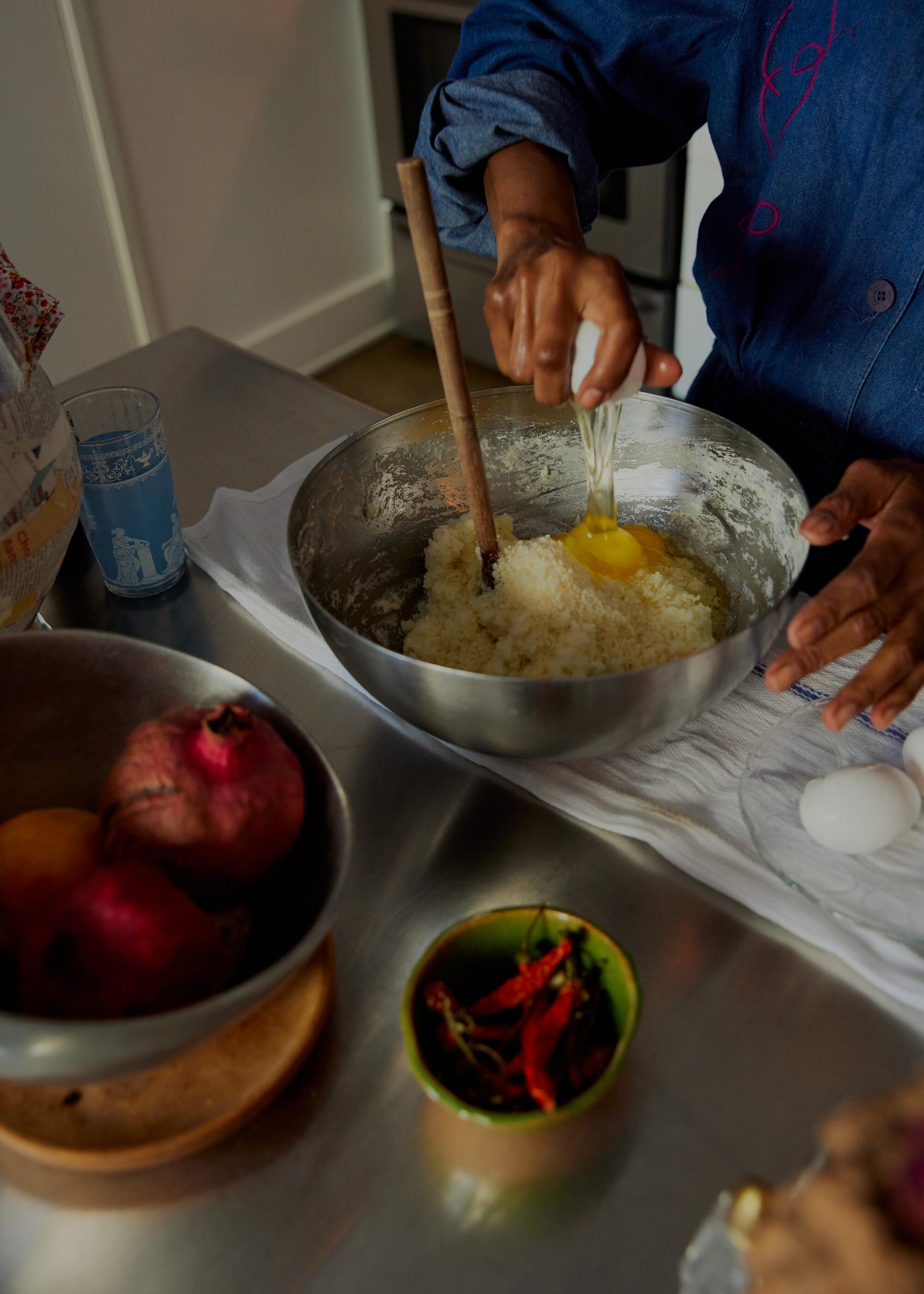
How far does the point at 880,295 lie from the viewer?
854 mm

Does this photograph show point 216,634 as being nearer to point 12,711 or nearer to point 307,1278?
point 12,711

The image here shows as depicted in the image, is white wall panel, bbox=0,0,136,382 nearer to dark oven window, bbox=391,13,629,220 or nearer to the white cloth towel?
dark oven window, bbox=391,13,629,220

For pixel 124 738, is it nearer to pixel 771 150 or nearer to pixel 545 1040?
pixel 545 1040

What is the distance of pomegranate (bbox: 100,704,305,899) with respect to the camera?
0.54 meters

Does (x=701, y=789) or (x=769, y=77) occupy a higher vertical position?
(x=769, y=77)

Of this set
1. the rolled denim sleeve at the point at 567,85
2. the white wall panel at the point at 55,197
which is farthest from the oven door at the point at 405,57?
the rolled denim sleeve at the point at 567,85

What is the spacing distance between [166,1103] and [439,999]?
0.51 feet

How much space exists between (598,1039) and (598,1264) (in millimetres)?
104

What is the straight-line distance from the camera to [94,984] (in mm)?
487

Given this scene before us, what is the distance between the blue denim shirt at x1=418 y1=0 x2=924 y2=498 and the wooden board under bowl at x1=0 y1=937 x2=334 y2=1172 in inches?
28.4

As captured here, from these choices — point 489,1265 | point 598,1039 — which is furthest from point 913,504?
point 489,1265

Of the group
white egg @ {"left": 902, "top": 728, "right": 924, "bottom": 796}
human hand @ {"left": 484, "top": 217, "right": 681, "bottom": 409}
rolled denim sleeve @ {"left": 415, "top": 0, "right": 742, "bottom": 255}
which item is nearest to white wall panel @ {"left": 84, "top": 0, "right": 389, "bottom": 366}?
rolled denim sleeve @ {"left": 415, "top": 0, "right": 742, "bottom": 255}

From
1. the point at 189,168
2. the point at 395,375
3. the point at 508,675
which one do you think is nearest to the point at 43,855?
the point at 508,675

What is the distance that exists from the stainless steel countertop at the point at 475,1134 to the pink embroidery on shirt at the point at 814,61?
2.08 ft
